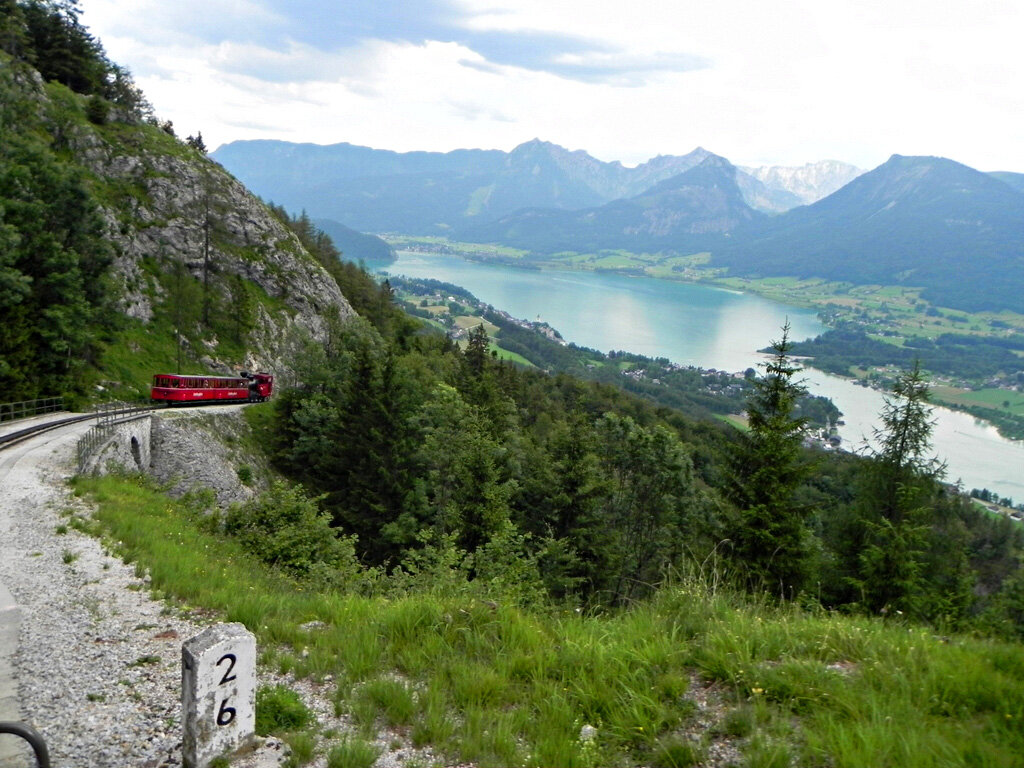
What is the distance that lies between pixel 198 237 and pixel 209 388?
23.3m

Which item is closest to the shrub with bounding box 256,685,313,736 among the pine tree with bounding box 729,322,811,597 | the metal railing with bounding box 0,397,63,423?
the pine tree with bounding box 729,322,811,597

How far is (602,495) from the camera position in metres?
27.7

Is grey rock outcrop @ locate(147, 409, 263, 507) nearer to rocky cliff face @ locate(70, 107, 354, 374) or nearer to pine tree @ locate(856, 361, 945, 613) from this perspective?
rocky cliff face @ locate(70, 107, 354, 374)

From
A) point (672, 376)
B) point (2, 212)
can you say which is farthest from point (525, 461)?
point (672, 376)

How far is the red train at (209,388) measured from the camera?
37438 mm

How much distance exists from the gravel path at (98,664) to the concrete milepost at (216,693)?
259mm

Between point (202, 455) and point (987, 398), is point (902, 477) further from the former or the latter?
point (987, 398)

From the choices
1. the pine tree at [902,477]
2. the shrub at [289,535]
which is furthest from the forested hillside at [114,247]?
the pine tree at [902,477]

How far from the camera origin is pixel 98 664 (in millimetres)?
6758

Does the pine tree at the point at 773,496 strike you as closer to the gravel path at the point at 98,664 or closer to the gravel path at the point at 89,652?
the gravel path at the point at 98,664

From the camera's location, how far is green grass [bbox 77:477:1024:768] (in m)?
4.14

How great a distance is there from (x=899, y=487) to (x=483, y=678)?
17.2 meters

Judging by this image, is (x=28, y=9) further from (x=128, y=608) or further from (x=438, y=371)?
(x=128, y=608)

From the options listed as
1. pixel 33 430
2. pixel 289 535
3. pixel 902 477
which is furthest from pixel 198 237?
pixel 902 477
